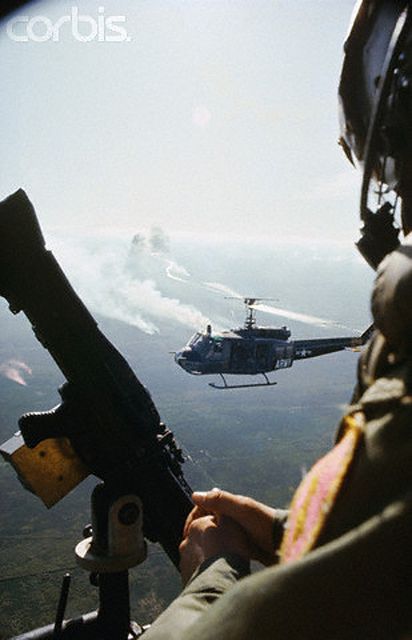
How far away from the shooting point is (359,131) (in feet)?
5.30

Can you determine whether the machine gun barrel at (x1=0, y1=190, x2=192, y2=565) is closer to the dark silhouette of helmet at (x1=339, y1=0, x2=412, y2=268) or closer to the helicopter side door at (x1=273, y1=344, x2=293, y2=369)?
the dark silhouette of helmet at (x1=339, y1=0, x2=412, y2=268)

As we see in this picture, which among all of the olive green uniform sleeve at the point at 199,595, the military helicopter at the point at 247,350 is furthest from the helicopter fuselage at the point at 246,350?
the olive green uniform sleeve at the point at 199,595

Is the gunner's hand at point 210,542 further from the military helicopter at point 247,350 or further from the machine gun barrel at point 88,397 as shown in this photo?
the military helicopter at point 247,350

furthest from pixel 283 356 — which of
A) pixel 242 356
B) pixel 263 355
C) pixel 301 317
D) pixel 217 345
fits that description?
pixel 217 345

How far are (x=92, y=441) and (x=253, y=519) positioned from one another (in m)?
1.73

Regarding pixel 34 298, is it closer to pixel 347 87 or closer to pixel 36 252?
pixel 36 252

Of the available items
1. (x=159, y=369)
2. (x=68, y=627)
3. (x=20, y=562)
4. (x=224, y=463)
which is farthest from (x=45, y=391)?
(x=68, y=627)

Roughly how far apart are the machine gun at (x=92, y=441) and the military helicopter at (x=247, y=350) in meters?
17.1

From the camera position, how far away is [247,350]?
72.2ft

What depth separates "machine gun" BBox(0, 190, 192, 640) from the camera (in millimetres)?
2662

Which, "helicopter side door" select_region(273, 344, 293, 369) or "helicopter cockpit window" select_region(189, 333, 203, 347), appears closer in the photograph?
"helicopter cockpit window" select_region(189, 333, 203, 347)

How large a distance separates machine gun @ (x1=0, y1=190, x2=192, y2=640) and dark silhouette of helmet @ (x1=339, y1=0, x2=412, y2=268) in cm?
196

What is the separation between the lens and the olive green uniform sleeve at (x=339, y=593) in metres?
0.57

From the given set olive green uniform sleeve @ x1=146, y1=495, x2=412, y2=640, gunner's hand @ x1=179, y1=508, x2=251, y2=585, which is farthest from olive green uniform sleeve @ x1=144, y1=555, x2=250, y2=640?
olive green uniform sleeve @ x1=146, y1=495, x2=412, y2=640
